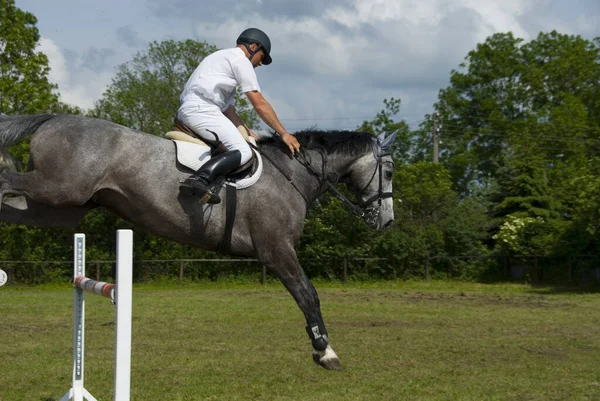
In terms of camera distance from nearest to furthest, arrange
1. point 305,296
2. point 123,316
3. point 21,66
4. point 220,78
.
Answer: point 123,316, point 220,78, point 305,296, point 21,66

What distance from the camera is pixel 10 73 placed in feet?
102

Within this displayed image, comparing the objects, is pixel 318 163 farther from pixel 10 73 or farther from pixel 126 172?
pixel 10 73

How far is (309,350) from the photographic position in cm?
1208

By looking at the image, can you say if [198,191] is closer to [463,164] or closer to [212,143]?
[212,143]

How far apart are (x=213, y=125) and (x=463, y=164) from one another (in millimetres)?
51408

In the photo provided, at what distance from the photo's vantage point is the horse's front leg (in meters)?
6.48

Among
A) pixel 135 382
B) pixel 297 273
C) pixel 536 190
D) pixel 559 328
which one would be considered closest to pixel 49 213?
pixel 297 273

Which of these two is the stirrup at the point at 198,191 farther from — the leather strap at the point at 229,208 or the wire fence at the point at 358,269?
the wire fence at the point at 358,269

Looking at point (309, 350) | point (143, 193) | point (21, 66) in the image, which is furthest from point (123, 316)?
point (21, 66)

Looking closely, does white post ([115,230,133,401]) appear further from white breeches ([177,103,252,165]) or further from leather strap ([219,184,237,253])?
white breeches ([177,103,252,165])

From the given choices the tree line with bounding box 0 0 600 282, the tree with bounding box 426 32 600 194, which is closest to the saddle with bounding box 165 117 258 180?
the tree line with bounding box 0 0 600 282

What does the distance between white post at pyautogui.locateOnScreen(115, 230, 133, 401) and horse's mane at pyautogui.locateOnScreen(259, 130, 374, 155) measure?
290cm

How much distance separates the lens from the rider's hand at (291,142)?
6773mm

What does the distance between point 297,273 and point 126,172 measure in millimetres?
1561
